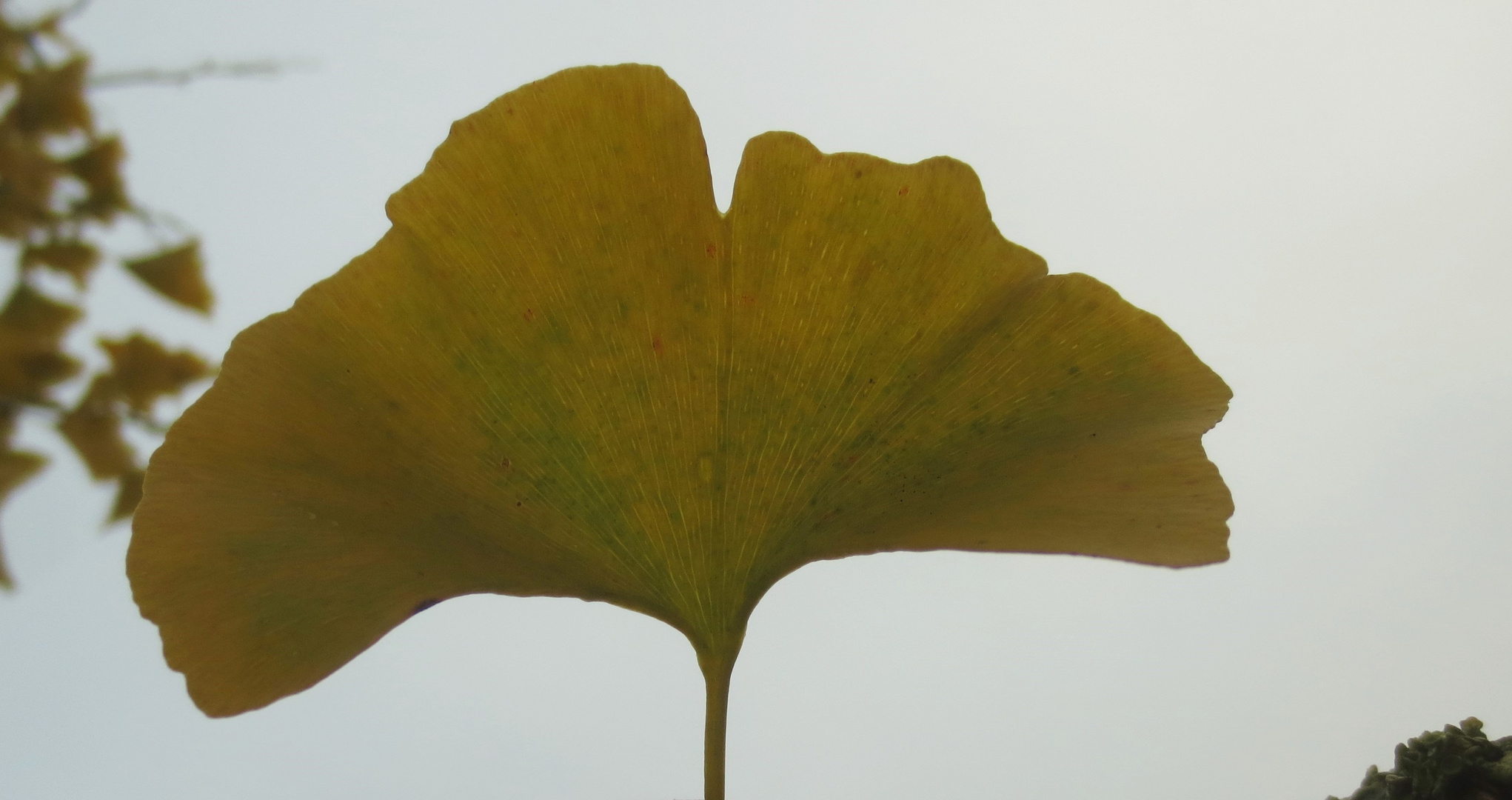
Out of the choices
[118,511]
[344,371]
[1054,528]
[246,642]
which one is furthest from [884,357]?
[118,511]

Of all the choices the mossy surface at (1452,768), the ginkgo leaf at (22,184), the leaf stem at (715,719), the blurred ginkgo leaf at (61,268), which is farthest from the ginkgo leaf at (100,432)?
the mossy surface at (1452,768)

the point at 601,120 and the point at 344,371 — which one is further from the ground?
the point at 601,120

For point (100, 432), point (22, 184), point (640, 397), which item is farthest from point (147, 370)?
point (640, 397)

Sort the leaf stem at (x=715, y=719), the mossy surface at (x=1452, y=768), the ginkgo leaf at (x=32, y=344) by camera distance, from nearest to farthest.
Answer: the mossy surface at (x=1452, y=768), the leaf stem at (x=715, y=719), the ginkgo leaf at (x=32, y=344)

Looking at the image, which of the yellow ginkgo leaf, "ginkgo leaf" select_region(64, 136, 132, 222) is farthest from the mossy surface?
"ginkgo leaf" select_region(64, 136, 132, 222)

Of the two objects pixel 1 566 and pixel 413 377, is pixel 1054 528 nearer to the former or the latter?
pixel 413 377

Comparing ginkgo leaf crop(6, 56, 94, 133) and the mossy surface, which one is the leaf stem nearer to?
the mossy surface

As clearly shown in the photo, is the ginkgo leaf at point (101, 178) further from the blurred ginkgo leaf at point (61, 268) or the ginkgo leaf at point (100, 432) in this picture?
the ginkgo leaf at point (100, 432)
